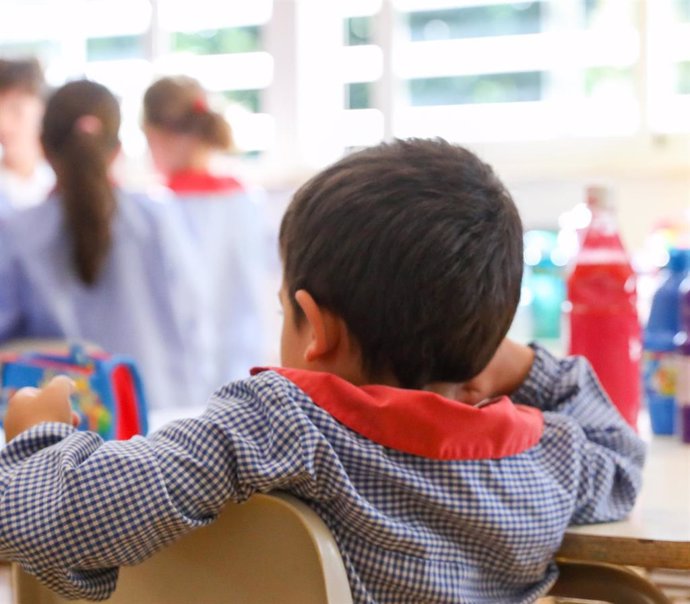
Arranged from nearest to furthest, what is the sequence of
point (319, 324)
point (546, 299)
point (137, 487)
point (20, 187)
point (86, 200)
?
point (137, 487), point (319, 324), point (86, 200), point (546, 299), point (20, 187)

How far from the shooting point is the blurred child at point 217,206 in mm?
2631

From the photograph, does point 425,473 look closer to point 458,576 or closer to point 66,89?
point 458,576

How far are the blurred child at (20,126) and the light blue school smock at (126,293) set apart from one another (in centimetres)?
25

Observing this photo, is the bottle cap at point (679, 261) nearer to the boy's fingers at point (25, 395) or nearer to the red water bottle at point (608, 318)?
the red water bottle at point (608, 318)

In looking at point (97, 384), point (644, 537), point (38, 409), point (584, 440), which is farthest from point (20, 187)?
point (644, 537)

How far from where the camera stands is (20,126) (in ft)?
9.46

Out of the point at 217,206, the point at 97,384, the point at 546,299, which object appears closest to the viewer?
the point at 97,384

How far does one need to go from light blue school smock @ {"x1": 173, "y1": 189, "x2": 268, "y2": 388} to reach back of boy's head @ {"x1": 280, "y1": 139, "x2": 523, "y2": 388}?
1666 millimetres

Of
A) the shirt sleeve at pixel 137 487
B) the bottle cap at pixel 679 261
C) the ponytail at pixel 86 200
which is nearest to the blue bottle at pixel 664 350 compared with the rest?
the bottle cap at pixel 679 261

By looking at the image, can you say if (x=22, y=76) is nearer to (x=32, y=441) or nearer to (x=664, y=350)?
(x=664, y=350)

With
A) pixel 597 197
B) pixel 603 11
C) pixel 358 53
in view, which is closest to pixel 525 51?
pixel 603 11

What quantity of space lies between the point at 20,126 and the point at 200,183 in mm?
560

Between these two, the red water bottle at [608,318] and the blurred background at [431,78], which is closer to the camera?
the red water bottle at [608,318]

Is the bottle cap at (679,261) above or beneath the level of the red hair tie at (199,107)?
beneath
